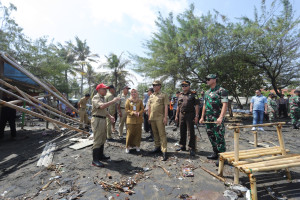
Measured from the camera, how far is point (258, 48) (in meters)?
10.6

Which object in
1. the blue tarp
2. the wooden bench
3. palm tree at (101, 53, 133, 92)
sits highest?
palm tree at (101, 53, 133, 92)

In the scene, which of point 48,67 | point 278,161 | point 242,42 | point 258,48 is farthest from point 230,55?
point 48,67

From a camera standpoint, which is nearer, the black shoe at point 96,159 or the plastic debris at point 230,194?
the plastic debris at point 230,194

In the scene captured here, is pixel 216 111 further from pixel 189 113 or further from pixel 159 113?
pixel 159 113

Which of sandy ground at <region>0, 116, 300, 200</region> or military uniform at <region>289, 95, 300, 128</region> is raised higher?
military uniform at <region>289, 95, 300, 128</region>

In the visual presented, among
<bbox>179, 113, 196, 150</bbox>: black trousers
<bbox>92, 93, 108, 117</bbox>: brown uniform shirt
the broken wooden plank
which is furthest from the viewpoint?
the broken wooden plank

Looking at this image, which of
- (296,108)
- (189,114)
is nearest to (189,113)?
(189,114)

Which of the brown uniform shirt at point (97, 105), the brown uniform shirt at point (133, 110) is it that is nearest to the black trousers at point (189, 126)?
the brown uniform shirt at point (133, 110)

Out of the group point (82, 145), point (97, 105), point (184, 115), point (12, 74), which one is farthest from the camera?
point (12, 74)

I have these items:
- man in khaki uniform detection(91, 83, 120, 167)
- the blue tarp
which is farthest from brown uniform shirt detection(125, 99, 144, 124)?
the blue tarp

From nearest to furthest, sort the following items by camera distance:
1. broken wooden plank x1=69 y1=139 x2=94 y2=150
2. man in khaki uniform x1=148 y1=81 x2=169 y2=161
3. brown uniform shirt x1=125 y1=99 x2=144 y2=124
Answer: man in khaki uniform x1=148 y1=81 x2=169 y2=161 < brown uniform shirt x1=125 y1=99 x2=144 y2=124 < broken wooden plank x1=69 y1=139 x2=94 y2=150

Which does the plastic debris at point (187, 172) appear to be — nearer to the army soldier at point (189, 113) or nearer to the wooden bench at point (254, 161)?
the wooden bench at point (254, 161)

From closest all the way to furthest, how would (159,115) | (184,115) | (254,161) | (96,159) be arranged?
(254,161)
(96,159)
(159,115)
(184,115)

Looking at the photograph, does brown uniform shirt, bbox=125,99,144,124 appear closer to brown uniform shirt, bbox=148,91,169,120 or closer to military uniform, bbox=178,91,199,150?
brown uniform shirt, bbox=148,91,169,120
